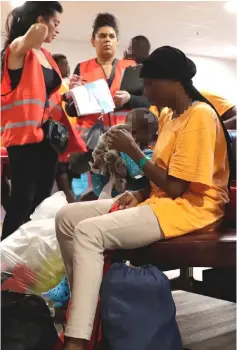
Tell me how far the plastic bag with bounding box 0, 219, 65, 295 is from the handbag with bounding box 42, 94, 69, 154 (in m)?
0.46

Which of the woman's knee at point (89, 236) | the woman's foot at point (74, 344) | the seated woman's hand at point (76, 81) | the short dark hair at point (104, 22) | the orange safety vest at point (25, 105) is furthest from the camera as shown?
the short dark hair at point (104, 22)

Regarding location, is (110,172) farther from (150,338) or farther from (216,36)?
(216,36)

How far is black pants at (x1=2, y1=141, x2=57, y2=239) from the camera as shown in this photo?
2.39 metres

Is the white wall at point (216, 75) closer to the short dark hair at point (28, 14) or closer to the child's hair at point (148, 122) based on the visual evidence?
the short dark hair at point (28, 14)

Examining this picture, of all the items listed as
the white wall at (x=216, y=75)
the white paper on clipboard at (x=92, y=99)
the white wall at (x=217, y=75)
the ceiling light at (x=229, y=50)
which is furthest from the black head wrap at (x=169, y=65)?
the white wall at (x=217, y=75)

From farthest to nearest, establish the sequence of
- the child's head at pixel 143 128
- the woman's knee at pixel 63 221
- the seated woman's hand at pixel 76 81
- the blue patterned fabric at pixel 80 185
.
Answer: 1. the blue patterned fabric at pixel 80 185
2. the seated woman's hand at pixel 76 81
3. the child's head at pixel 143 128
4. the woman's knee at pixel 63 221

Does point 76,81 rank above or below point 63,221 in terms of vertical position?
above

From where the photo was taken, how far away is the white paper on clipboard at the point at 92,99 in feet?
9.02

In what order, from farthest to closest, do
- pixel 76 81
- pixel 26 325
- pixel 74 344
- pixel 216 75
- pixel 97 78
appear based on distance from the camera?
1. pixel 216 75
2. pixel 97 78
3. pixel 76 81
4. pixel 26 325
5. pixel 74 344

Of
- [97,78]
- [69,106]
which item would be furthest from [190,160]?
[97,78]

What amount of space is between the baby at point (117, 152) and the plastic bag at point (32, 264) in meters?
0.38

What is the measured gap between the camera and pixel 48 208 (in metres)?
2.41

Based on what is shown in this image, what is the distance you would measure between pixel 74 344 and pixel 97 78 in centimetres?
197

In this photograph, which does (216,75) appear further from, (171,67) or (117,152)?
(171,67)
